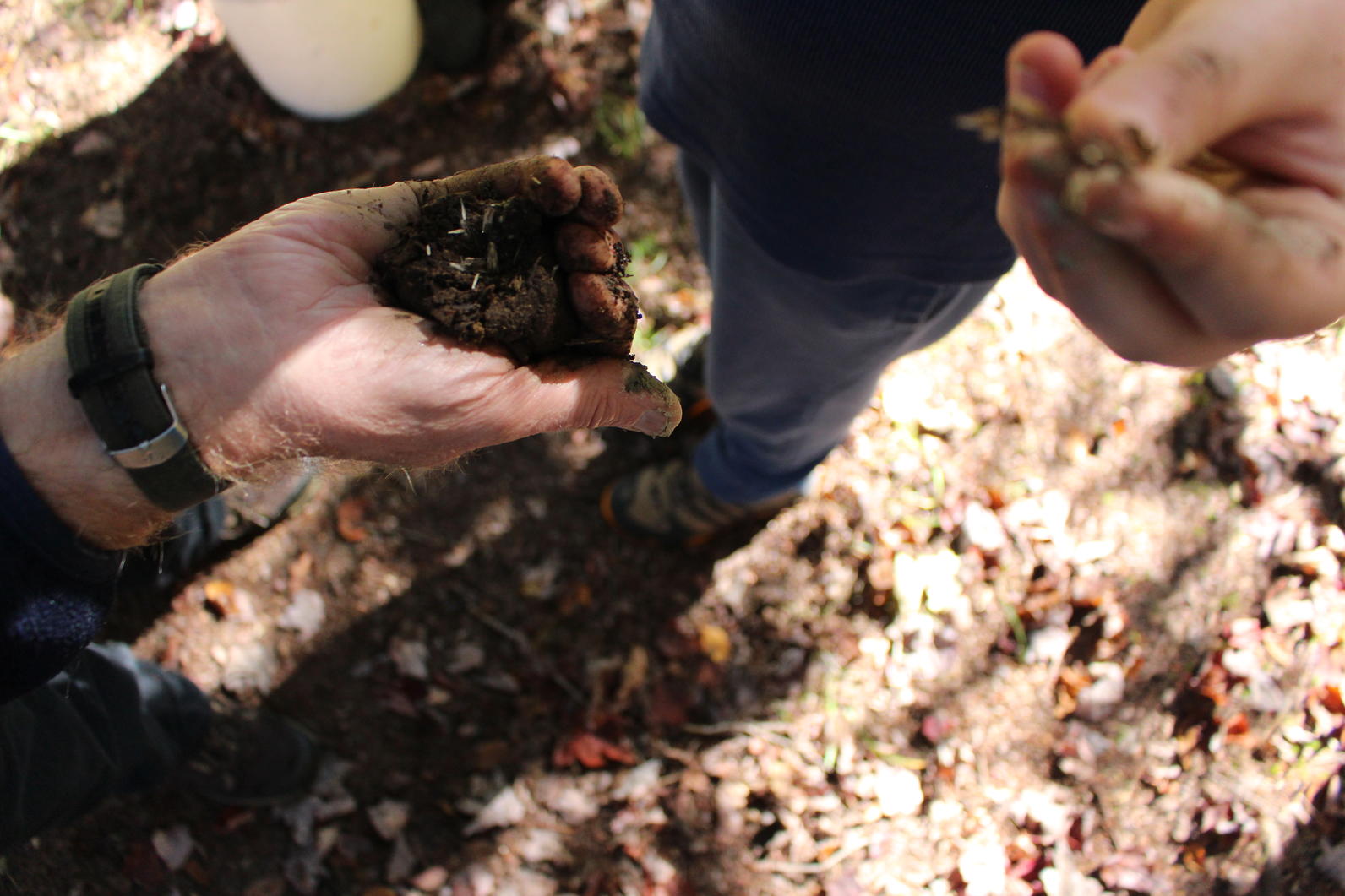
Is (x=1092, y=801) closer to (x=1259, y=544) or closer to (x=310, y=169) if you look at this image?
(x=1259, y=544)

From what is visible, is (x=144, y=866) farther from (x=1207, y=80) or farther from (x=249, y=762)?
(x=1207, y=80)

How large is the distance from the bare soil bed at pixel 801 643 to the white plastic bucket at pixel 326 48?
411 mm

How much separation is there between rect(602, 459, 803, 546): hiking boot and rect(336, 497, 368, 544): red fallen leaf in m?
1.09

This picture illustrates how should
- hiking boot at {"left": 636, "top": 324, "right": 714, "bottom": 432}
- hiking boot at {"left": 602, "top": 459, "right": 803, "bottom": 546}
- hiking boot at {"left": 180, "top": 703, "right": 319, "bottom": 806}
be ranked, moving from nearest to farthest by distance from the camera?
1. hiking boot at {"left": 180, "top": 703, "right": 319, "bottom": 806}
2. hiking boot at {"left": 602, "top": 459, "right": 803, "bottom": 546}
3. hiking boot at {"left": 636, "top": 324, "right": 714, "bottom": 432}

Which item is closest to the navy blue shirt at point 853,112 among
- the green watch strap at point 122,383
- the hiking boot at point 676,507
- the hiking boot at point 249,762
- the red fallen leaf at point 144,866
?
the green watch strap at point 122,383

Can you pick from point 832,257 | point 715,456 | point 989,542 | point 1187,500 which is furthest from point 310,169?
point 1187,500

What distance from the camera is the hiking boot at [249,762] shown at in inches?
108

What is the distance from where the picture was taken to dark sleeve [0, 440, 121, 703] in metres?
1.44

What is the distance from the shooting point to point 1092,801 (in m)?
2.90

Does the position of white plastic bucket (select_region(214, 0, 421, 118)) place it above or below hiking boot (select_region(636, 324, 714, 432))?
above

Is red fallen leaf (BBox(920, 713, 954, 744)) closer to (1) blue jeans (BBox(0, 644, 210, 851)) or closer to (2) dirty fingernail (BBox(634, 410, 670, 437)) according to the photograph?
(2) dirty fingernail (BBox(634, 410, 670, 437))

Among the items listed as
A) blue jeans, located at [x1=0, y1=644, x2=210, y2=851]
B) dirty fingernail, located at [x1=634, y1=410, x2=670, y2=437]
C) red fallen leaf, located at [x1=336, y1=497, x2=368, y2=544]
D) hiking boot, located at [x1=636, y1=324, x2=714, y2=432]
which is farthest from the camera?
hiking boot, located at [x1=636, y1=324, x2=714, y2=432]

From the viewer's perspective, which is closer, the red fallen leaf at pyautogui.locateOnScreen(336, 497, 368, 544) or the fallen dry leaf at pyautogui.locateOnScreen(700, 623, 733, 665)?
the fallen dry leaf at pyautogui.locateOnScreen(700, 623, 733, 665)

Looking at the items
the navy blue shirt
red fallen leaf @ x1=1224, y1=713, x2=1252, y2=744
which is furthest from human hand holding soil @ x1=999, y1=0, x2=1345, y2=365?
red fallen leaf @ x1=1224, y1=713, x2=1252, y2=744
